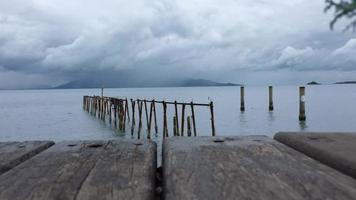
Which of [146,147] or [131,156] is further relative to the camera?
[146,147]

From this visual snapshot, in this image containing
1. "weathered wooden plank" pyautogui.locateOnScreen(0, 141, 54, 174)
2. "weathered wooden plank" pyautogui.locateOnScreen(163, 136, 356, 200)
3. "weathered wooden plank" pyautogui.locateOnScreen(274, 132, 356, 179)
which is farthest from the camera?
"weathered wooden plank" pyautogui.locateOnScreen(0, 141, 54, 174)

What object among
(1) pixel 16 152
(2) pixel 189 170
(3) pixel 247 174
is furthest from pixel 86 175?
(1) pixel 16 152

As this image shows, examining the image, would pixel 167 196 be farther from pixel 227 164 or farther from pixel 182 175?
pixel 227 164

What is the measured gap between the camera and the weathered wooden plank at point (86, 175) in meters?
1.88

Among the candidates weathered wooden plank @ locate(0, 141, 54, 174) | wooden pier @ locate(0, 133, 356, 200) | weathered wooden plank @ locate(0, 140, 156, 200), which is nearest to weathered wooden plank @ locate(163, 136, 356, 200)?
wooden pier @ locate(0, 133, 356, 200)

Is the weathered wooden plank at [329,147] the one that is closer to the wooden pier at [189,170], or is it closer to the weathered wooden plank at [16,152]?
the wooden pier at [189,170]

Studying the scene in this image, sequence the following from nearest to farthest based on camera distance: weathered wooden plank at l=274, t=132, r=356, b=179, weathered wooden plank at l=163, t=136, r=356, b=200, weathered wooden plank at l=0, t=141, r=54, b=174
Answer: weathered wooden plank at l=163, t=136, r=356, b=200 < weathered wooden plank at l=274, t=132, r=356, b=179 < weathered wooden plank at l=0, t=141, r=54, b=174

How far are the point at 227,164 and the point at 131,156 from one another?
66cm

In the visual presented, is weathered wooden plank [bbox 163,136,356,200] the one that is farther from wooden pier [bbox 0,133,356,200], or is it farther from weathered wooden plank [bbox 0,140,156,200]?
weathered wooden plank [bbox 0,140,156,200]

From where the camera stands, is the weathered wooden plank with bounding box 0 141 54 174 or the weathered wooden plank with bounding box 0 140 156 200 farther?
the weathered wooden plank with bounding box 0 141 54 174

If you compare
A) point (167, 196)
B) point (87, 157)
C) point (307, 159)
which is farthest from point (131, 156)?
point (307, 159)

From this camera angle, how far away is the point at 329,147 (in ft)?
8.78

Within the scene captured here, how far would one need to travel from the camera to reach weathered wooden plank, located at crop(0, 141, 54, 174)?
261cm

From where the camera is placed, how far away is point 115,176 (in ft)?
7.06
